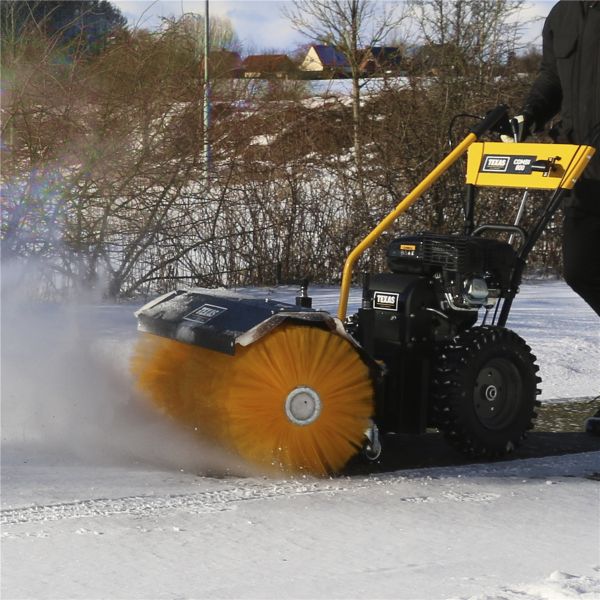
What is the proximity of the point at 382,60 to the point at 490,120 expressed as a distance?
27.7ft

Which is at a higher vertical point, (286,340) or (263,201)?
(263,201)

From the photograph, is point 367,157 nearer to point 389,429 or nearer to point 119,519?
point 389,429

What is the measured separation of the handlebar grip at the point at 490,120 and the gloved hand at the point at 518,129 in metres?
0.07

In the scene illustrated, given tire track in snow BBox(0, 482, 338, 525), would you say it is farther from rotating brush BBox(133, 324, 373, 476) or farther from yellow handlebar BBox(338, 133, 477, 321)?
yellow handlebar BBox(338, 133, 477, 321)

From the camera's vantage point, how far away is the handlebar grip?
169 inches

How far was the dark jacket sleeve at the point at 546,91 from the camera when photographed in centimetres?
475

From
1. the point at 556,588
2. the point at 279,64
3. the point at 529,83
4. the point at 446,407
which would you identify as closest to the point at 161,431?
the point at 446,407

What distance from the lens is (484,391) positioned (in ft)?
13.5

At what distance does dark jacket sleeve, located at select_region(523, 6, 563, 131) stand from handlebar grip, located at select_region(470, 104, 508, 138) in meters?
0.31

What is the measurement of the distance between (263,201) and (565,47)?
5.48 metres

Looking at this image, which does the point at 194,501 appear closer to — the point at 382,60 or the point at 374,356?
the point at 374,356

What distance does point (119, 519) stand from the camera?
3.23 metres

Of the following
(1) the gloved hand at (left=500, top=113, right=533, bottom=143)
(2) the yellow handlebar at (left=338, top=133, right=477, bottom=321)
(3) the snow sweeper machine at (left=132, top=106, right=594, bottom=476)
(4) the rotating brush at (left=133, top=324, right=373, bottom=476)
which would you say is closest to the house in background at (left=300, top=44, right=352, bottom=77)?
(1) the gloved hand at (left=500, top=113, right=533, bottom=143)

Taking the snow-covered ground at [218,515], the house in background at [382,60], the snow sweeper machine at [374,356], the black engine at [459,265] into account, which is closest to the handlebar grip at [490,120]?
the snow sweeper machine at [374,356]
